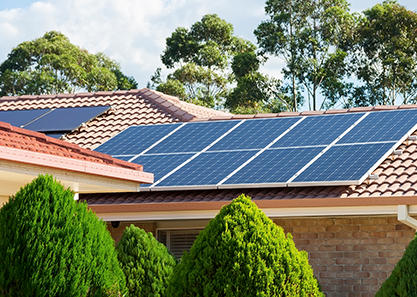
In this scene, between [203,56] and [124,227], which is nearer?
[124,227]

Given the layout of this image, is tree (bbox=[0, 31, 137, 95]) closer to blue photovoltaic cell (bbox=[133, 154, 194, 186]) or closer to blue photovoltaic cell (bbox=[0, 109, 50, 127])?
blue photovoltaic cell (bbox=[0, 109, 50, 127])

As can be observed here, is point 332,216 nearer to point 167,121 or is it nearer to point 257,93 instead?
point 167,121

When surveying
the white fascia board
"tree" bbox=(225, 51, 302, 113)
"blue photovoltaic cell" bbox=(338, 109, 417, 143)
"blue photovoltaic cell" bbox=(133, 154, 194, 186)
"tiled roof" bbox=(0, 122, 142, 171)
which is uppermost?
"tree" bbox=(225, 51, 302, 113)

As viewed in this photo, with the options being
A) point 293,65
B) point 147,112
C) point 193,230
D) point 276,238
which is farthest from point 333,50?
point 276,238

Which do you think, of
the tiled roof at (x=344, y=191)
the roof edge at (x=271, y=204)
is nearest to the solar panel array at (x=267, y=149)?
the tiled roof at (x=344, y=191)

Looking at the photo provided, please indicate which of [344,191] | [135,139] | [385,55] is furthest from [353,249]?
[385,55]

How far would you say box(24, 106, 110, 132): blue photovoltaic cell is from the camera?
21000mm

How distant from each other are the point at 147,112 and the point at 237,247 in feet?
37.3

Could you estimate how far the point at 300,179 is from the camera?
1519 centimetres

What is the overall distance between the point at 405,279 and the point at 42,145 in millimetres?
5309

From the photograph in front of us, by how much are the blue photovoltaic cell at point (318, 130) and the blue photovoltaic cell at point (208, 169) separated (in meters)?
0.93

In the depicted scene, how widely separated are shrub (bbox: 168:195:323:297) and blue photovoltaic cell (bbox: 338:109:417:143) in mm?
5679

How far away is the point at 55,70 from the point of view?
53531mm

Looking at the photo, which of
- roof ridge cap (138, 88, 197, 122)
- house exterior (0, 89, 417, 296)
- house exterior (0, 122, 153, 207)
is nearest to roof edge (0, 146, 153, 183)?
house exterior (0, 122, 153, 207)
